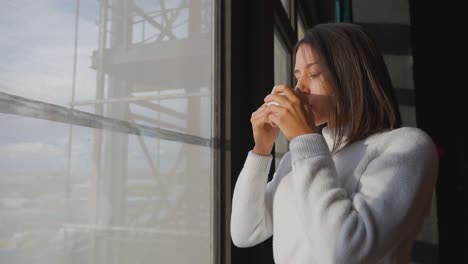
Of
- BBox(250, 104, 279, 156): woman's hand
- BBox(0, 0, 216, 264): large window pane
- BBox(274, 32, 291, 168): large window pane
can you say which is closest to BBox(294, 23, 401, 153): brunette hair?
BBox(250, 104, 279, 156): woman's hand

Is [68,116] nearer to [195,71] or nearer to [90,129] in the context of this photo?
[90,129]

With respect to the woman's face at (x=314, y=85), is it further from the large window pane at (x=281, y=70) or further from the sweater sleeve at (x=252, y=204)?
the large window pane at (x=281, y=70)

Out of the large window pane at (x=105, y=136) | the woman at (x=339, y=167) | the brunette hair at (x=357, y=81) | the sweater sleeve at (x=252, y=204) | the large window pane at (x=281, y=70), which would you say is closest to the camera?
the large window pane at (x=105, y=136)

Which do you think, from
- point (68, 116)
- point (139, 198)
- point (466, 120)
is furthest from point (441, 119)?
point (68, 116)

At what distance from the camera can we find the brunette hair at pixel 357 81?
2.14 ft

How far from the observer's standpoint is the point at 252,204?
754 millimetres

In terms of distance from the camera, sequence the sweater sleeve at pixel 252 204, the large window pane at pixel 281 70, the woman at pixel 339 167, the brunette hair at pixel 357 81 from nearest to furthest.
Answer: the woman at pixel 339 167 < the brunette hair at pixel 357 81 < the sweater sleeve at pixel 252 204 < the large window pane at pixel 281 70

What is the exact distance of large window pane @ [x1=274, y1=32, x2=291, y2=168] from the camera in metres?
1.83

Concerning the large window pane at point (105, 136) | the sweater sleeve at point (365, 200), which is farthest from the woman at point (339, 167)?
the large window pane at point (105, 136)

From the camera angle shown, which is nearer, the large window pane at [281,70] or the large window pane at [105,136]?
the large window pane at [105,136]

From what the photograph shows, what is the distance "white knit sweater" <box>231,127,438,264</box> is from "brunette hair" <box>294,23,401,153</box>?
39 mm

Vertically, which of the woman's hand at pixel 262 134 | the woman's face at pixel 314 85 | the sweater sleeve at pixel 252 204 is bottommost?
the sweater sleeve at pixel 252 204

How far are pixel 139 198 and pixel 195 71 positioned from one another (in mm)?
371

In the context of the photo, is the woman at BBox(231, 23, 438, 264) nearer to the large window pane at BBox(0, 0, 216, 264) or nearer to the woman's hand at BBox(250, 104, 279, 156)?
the woman's hand at BBox(250, 104, 279, 156)
